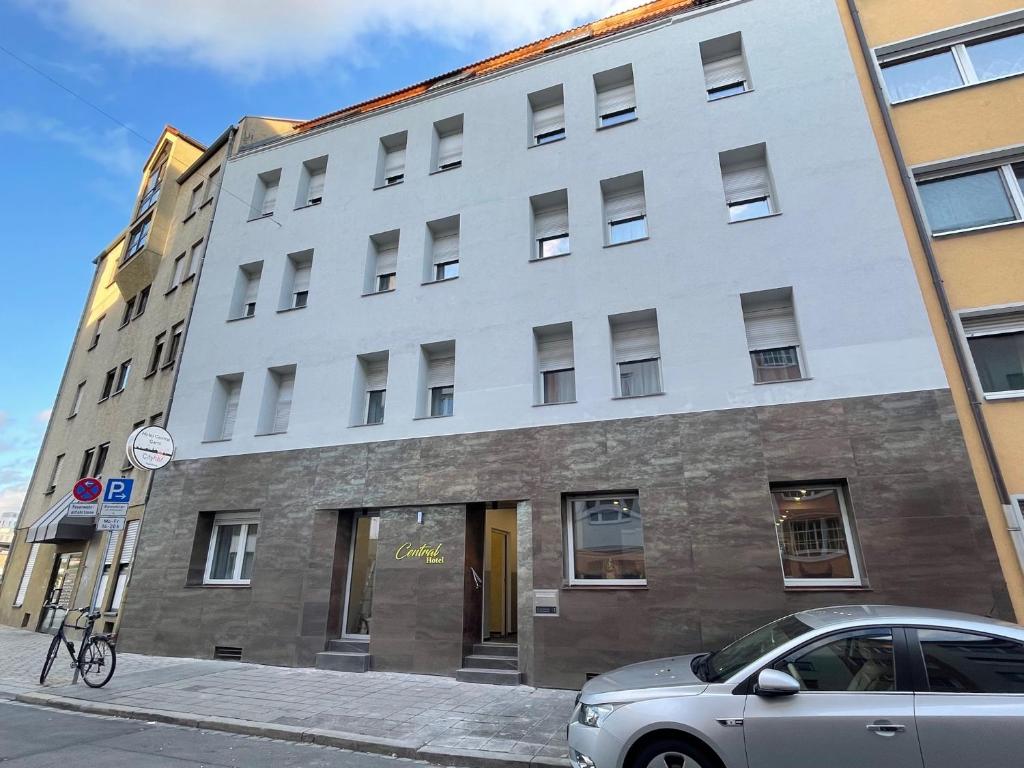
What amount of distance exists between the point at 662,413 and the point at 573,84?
27.2ft

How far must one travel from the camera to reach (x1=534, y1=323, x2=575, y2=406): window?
10859mm

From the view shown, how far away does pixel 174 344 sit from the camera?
15.9m

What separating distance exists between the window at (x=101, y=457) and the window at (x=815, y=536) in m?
19.1

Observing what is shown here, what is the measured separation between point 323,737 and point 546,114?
513 inches

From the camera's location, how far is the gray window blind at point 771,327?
9.62 meters

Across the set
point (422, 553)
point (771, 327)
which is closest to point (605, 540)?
point (422, 553)

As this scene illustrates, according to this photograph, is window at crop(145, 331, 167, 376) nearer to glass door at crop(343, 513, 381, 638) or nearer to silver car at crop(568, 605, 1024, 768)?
glass door at crop(343, 513, 381, 638)

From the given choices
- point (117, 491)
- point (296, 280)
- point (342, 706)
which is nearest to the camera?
point (342, 706)

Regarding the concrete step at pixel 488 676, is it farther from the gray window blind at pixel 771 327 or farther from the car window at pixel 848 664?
the gray window blind at pixel 771 327

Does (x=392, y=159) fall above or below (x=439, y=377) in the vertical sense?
above

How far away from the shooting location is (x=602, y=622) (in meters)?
8.77

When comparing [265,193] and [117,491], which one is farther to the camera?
[265,193]

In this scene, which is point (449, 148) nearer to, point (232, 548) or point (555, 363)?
point (555, 363)

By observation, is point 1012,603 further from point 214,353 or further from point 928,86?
point 214,353
